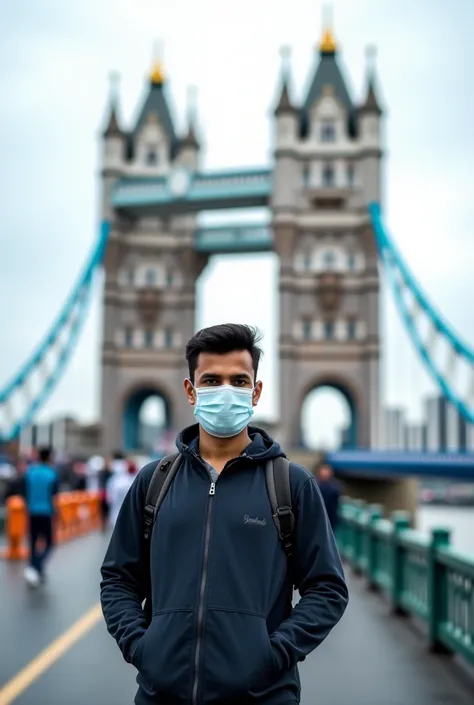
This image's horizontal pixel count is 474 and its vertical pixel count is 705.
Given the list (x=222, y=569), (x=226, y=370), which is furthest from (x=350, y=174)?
(x=222, y=569)

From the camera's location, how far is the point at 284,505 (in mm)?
3115

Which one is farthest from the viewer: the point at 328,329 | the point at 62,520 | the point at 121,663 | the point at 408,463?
the point at 328,329

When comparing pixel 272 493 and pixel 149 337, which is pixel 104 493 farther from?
pixel 149 337

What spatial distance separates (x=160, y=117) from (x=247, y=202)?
1148 centimetres

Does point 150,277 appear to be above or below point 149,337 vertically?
above

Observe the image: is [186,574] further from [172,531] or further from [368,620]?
[368,620]

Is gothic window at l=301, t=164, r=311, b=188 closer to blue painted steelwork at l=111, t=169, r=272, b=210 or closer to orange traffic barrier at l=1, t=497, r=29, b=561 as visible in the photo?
blue painted steelwork at l=111, t=169, r=272, b=210

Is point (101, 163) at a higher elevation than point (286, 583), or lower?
higher

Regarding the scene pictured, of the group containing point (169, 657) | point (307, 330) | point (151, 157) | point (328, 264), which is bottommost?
point (169, 657)

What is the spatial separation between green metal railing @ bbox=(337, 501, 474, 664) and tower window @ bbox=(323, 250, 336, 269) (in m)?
41.5

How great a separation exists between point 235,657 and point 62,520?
1899cm

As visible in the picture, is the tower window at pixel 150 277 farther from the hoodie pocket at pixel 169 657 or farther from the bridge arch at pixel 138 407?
the hoodie pocket at pixel 169 657

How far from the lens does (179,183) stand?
5503cm

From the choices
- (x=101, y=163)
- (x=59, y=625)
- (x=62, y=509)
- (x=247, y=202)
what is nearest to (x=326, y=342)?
(x=247, y=202)
